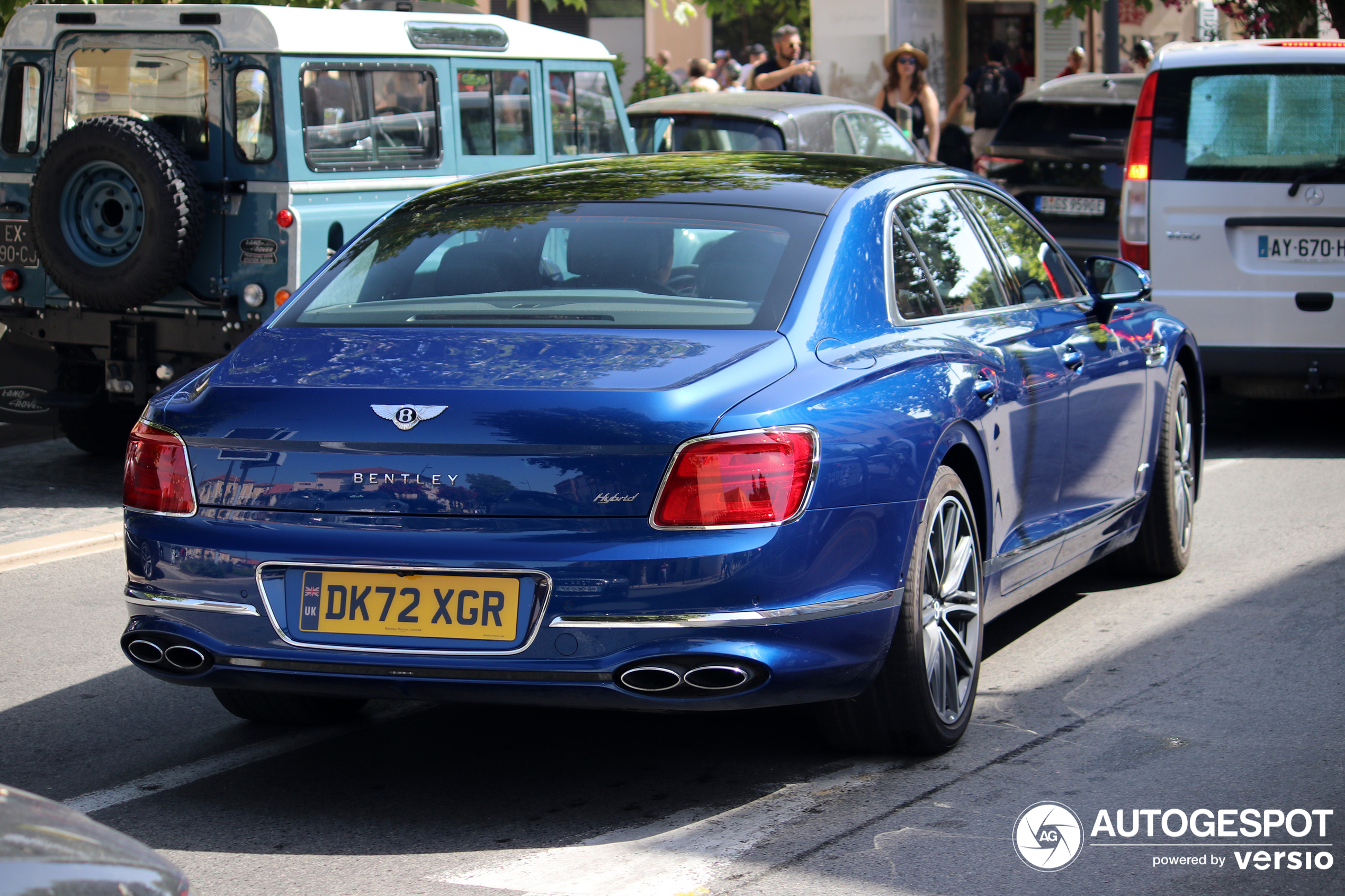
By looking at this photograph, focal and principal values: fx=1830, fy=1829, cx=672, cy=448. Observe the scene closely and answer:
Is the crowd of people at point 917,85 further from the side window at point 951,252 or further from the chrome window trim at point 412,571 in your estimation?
the chrome window trim at point 412,571

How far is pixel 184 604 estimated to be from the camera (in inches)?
163

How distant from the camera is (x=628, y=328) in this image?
4344mm

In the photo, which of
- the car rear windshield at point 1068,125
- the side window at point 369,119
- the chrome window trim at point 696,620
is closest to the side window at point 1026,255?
the chrome window trim at point 696,620

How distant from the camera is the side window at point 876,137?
1358 centimetres

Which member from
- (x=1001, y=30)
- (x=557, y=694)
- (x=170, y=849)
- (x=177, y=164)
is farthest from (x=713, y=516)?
(x=1001, y=30)

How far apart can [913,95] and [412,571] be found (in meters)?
14.4

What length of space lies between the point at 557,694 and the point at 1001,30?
92.3 ft

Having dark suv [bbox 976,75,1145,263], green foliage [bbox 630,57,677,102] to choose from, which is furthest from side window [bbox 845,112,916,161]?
green foliage [bbox 630,57,677,102]

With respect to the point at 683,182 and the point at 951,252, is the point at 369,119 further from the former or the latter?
the point at 951,252

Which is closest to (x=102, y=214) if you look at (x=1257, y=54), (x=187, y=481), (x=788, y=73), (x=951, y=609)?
(x=187, y=481)

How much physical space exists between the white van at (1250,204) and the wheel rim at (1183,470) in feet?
8.37

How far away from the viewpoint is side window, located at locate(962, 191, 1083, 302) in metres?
5.76

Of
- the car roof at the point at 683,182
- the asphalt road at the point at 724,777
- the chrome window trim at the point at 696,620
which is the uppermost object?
the car roof at the point at 683,182

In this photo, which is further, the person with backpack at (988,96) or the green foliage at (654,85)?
the green foliage at (654,85)
